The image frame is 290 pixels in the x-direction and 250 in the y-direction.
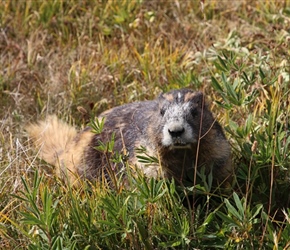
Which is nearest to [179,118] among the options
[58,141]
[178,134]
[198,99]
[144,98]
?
[178,134]

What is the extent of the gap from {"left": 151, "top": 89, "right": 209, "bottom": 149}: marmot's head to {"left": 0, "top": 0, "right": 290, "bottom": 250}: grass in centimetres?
19

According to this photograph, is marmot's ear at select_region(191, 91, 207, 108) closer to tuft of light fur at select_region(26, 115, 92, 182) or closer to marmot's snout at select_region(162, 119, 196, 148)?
marmot's snout at select_region(162, 119, 196, 148)

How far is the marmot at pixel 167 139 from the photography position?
4.20 m

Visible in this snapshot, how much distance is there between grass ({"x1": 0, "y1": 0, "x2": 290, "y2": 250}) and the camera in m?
3.88

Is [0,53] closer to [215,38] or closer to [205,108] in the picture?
[215,38]

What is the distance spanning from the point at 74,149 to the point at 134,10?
2.17 m

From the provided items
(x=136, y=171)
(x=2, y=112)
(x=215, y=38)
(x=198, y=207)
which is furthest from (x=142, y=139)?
(x=215, y=38)

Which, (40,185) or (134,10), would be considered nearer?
(40,185)

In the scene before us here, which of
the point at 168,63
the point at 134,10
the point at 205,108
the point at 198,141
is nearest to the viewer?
the point at 198,141

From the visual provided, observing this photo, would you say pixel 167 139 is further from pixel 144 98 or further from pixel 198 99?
pixel 144 98

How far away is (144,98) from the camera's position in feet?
18.9

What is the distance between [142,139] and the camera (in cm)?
460

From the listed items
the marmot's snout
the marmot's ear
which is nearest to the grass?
the marmot's ear

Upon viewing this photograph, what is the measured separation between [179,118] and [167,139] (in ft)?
0.55
